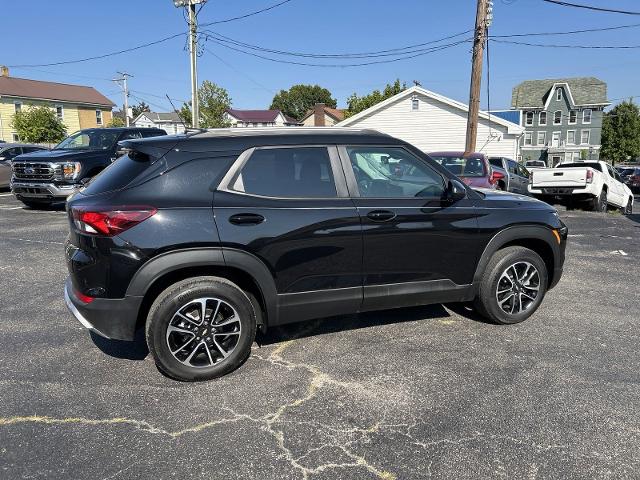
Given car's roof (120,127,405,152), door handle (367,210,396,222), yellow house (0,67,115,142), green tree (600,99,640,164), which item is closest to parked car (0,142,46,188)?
car's roof (120,127,405,152)

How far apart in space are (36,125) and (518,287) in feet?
140

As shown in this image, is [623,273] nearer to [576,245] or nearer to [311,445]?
[576,245]

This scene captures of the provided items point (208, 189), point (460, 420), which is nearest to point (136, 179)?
point (208, 189)

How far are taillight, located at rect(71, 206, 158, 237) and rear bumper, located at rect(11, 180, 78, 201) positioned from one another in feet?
26.6

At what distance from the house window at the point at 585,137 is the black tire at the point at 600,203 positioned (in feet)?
152

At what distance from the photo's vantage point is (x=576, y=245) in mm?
8477

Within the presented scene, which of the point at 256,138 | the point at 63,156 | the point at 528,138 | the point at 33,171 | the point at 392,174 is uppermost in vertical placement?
the point at 528,138

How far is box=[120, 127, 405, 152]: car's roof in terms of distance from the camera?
3.47 metres

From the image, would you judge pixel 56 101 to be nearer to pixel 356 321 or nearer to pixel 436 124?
pixel 436 124

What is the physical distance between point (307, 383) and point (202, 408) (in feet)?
2.49

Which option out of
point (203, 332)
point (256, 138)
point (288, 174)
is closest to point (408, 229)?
point (288, 174)

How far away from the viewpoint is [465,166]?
12.0 m

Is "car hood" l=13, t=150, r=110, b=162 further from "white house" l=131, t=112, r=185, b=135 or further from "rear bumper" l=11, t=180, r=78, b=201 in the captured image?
"white house" l=131, t=112, r=185, b=135

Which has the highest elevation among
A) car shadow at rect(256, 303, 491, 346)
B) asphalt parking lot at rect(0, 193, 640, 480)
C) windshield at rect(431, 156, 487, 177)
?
windshield at rect(431, 156, 487, 177)
